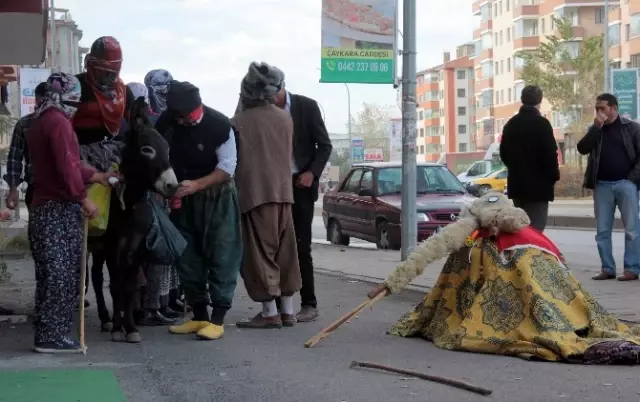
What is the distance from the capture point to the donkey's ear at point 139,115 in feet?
27.5

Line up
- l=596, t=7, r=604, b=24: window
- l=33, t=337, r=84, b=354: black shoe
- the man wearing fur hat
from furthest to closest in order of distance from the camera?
l=596, t=7, r=604, b=24: window
the man wearing fur hat
l=33, t=337, r=84, b=354: black shoe

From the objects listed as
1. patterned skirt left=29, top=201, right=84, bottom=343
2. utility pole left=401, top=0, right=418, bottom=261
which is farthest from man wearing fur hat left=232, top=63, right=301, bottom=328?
utility pole left=401, top=0, right=418, bottom=261

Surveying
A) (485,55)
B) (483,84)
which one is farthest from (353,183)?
(485,55)

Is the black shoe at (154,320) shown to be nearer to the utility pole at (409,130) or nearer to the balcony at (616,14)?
the utility pole at (409,130)

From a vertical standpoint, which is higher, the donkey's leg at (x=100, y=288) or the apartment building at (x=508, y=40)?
the apartment building at (x=508, y=40)

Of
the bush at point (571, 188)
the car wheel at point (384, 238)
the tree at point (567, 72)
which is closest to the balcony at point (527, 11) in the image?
the tree at point (567, 72)

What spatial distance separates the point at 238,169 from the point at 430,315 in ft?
6.13

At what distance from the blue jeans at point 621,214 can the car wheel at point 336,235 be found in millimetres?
10155

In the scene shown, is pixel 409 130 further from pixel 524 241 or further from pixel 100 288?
pixel 524 241

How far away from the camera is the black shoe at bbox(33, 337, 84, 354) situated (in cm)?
800

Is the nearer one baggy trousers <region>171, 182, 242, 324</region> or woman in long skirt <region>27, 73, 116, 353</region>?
woman in long skirt <region>27, 73, 116, 353</region>

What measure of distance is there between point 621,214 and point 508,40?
113 metres

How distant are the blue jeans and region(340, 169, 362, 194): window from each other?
9215 millimetres

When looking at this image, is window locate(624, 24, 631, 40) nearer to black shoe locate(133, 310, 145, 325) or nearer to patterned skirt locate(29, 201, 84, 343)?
black shoe locate(133, 310, 145, 325)
